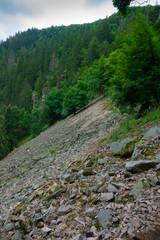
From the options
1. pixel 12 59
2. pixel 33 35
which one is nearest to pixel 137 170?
pixel 12 59

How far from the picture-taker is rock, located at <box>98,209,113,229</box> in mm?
2236

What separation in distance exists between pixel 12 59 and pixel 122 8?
157166 mm

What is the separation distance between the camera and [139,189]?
259cm

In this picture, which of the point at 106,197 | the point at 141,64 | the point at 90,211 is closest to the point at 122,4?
the point at 141,64

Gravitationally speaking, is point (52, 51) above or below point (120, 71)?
above

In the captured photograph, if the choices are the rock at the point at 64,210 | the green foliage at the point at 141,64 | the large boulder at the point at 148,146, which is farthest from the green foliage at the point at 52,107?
the rock at the point at 64,210

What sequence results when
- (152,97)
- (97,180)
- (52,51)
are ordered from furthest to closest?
(52,51), (152,97), (97,180)

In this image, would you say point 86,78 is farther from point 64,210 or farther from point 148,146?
point 64,210

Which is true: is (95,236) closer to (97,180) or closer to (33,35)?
(97,180)

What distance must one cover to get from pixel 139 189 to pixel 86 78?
39.4m

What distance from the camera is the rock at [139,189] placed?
8.22 feet

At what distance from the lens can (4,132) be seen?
40.5 meters

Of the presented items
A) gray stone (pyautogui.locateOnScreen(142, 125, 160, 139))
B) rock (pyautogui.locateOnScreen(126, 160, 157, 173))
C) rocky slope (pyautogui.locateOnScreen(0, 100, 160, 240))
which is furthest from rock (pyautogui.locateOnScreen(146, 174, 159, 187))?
gray stone (pyautogui.locateOnScreen(142, 125, 160, 139))

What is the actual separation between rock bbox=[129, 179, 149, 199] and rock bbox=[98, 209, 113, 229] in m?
0.51
